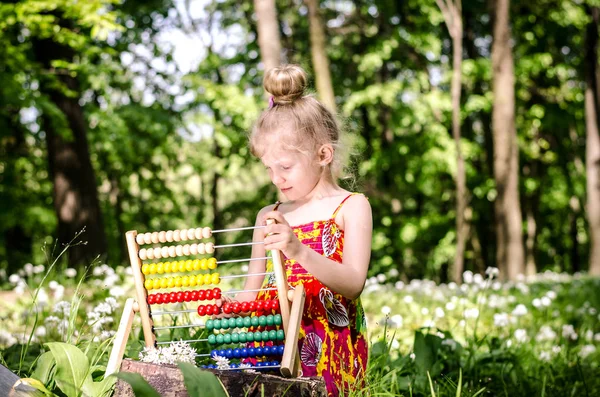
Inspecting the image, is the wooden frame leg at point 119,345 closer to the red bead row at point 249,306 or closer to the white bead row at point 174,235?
the white bead row at point 174,235

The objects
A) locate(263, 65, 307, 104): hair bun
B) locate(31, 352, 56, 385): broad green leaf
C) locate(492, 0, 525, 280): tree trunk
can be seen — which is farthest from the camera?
locate(492, 0, 525, 280): tree trunk

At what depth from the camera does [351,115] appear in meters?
15.6

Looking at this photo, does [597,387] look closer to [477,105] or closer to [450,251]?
[477,105]

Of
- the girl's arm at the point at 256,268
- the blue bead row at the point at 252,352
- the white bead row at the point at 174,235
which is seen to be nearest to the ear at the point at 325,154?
the girl's arm at the point at 256,268

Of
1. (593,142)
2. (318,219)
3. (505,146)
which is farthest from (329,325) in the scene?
(593,142)

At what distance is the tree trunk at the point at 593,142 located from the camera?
17.2 metres

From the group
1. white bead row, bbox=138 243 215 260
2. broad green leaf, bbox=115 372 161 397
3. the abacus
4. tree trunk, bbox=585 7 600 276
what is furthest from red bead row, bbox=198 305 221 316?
tree trunk, bbox=585 7 600 276

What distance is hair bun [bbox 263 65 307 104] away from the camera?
3.00 m

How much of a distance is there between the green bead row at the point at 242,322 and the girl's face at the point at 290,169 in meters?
0.54

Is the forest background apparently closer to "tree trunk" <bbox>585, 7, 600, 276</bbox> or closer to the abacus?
"tree trunk" <bbox>585, 7, 600, 276</bbox>

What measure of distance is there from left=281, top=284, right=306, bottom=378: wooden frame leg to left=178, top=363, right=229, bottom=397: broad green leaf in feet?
0.95

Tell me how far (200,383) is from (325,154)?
4.04 feet

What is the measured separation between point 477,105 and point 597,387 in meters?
13.8

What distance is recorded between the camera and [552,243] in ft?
97.3
